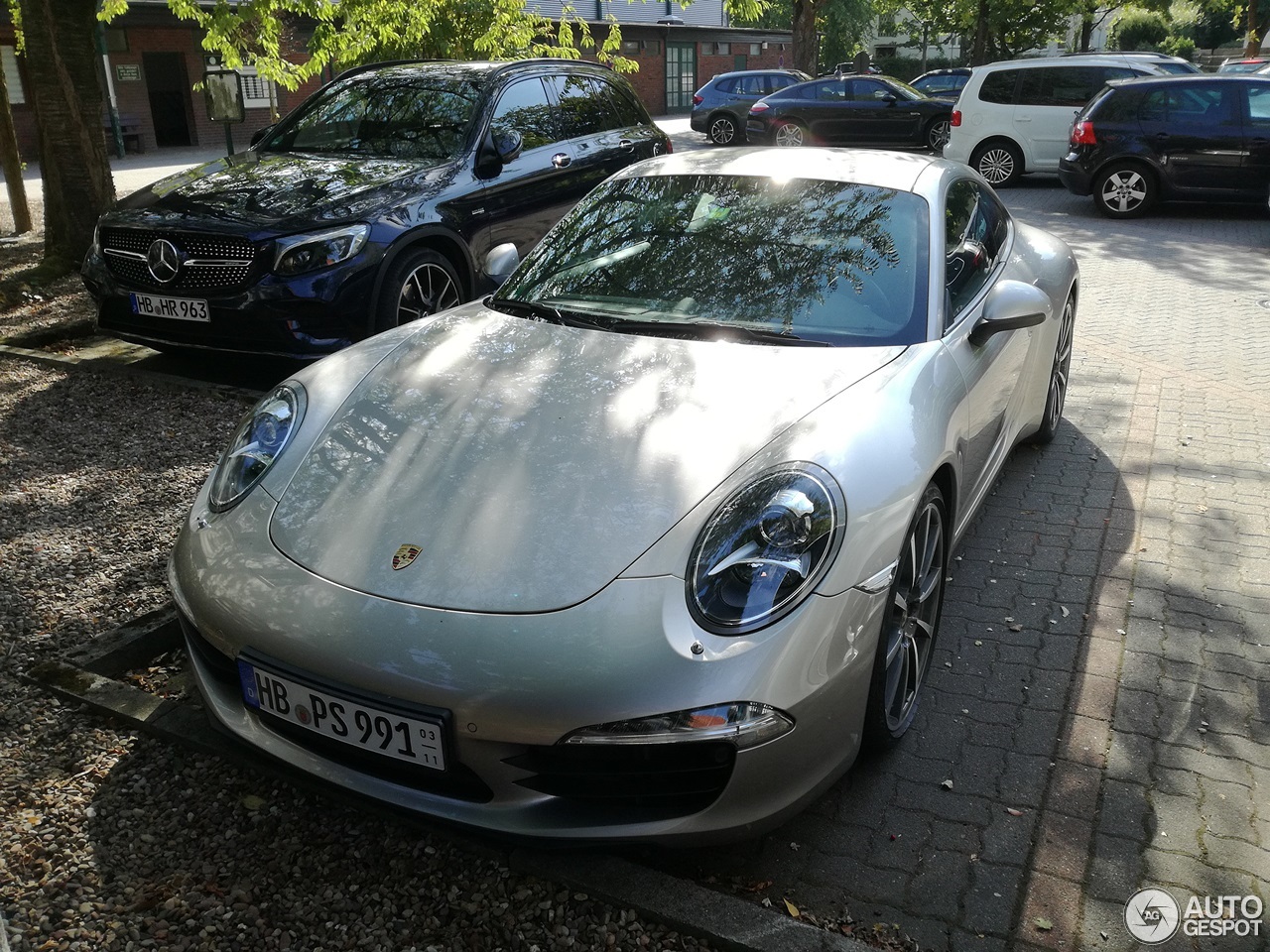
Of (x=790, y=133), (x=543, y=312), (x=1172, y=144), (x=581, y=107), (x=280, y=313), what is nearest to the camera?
(x=543, y=312)

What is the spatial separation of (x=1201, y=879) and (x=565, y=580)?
5.34ft

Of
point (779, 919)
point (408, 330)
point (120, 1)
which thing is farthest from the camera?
point (120, 1)

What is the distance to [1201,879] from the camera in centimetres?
243

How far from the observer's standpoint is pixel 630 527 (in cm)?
240

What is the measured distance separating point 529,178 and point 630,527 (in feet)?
16.0

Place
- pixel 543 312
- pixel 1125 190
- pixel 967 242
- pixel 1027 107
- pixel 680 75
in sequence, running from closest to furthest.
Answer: pixel 543 312
pixel 967 242
pixel 1125 190
pixel 1027 107
pixel 680 75

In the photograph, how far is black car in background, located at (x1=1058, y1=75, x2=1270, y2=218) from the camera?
38.1 feet

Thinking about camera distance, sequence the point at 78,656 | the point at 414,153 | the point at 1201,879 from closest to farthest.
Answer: the point at 1201,879
the point at 78,656
the point at 414,153

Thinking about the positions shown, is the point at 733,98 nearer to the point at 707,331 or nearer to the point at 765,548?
the point at 707,331

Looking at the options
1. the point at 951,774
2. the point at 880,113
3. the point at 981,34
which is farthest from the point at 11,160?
the point at 981,34

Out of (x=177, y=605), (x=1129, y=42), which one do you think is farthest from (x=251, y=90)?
(x=1129, y=42)

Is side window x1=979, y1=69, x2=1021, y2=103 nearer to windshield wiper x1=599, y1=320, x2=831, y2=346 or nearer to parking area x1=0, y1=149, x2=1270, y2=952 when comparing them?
parking area x1=0, y1=149, x2=1270, y2=952

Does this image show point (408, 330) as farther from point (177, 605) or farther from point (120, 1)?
point (120, 1)

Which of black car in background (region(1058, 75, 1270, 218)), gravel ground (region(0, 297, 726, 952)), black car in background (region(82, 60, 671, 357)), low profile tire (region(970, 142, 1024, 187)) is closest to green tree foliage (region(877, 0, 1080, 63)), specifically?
low profile tire (region(970, 142, 1024, 187))
